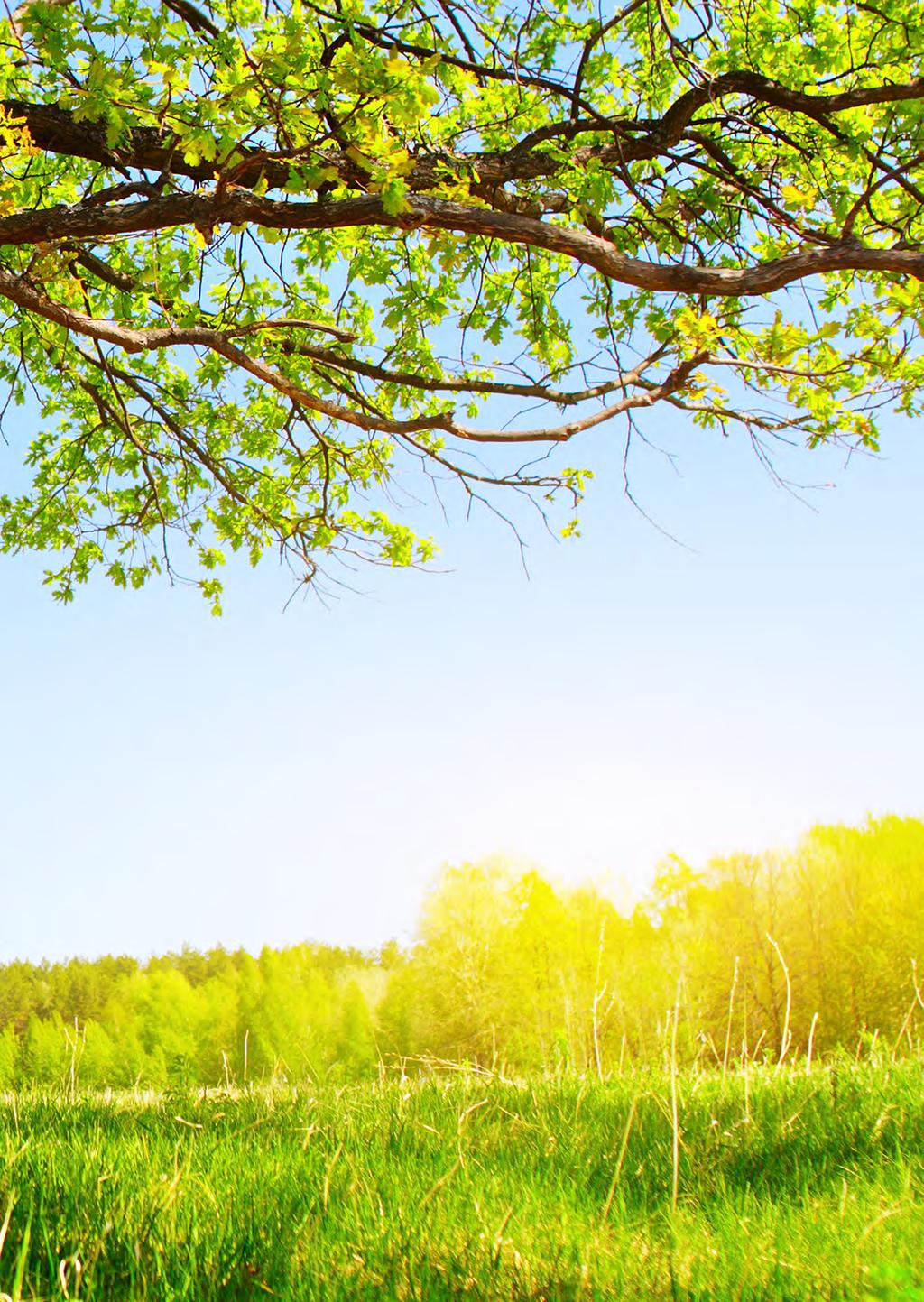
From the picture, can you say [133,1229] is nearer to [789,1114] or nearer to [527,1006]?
[789,1114]

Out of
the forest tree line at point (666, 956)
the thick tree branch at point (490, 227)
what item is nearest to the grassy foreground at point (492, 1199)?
the thick tree branch at point (490, 227)

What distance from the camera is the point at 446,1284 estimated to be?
7.02 ft

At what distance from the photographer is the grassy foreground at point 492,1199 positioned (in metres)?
2.17

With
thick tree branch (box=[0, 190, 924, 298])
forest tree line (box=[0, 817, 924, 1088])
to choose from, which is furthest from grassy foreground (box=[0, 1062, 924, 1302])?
forest tree line (box=[0, 817, 924, 1088])

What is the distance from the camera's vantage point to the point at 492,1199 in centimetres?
281

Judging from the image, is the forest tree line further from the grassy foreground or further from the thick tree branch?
the thick tree branch

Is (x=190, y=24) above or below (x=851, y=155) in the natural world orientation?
above

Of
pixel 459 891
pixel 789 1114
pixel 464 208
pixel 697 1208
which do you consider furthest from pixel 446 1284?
pixel 459 891

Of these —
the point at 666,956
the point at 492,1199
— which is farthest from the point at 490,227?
the point at 666,956

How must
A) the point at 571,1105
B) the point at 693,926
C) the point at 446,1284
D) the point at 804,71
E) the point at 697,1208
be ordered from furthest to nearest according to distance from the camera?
the point at 693,926
the point at 804,71
the point at 571,1105
the point at 697,1208
the point at 446,1284

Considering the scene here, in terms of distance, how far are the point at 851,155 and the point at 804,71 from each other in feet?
3.71

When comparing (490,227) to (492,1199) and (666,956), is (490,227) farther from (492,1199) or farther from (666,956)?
(666,956)

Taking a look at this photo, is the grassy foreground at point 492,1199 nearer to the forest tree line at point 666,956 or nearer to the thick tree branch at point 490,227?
the thick tree branch at point 490,227

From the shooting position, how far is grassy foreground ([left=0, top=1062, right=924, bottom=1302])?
7.12 ft
